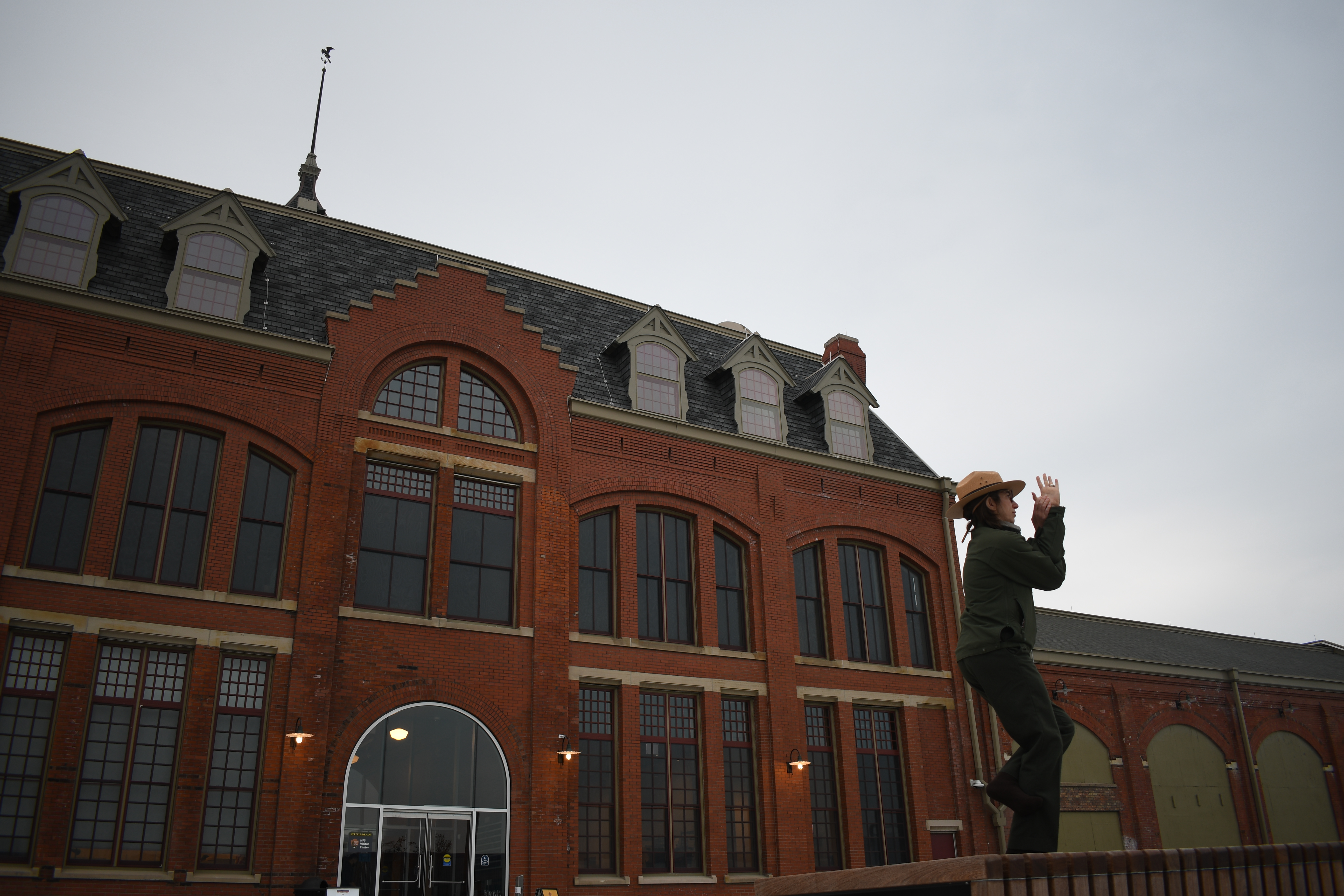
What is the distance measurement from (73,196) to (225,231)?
2646 mm

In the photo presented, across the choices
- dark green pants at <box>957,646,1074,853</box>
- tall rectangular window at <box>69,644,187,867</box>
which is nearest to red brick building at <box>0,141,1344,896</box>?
tall rectangular window at <box>69,644,187,867</box>

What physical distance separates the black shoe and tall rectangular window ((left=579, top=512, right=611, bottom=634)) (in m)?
14.6

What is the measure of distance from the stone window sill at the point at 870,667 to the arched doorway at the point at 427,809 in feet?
25.8

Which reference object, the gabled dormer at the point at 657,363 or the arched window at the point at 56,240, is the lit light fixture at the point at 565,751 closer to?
the gabled dormer at the point at 657,363

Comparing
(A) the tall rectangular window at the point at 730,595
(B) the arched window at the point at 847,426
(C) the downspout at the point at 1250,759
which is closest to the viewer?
(A) the tall rectangular window at the point at 730,595

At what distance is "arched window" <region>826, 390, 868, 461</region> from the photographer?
2681 cm

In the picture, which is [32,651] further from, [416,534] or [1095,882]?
[1095,882]

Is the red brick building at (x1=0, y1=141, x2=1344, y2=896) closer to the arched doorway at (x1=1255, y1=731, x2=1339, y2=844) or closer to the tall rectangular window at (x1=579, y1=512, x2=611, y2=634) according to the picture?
the tall rectangular window at (x1=579, y1=512, x2=611, y2=634)

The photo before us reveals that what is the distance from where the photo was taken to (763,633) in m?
23.4

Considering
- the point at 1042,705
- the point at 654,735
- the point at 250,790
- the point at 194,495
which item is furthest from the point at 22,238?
the point at 1042,705

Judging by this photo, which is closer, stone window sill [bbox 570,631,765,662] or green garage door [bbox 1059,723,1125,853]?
stone window sill [bbox 570,631,765,662]

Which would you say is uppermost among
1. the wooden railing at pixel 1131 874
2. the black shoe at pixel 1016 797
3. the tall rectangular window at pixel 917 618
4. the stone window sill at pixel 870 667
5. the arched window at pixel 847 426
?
the arched window at pixel 847 426

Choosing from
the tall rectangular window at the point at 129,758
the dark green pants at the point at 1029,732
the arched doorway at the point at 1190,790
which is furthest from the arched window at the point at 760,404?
the dark green pants at the point at 1029,732

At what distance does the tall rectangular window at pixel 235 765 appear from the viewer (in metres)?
16.6
